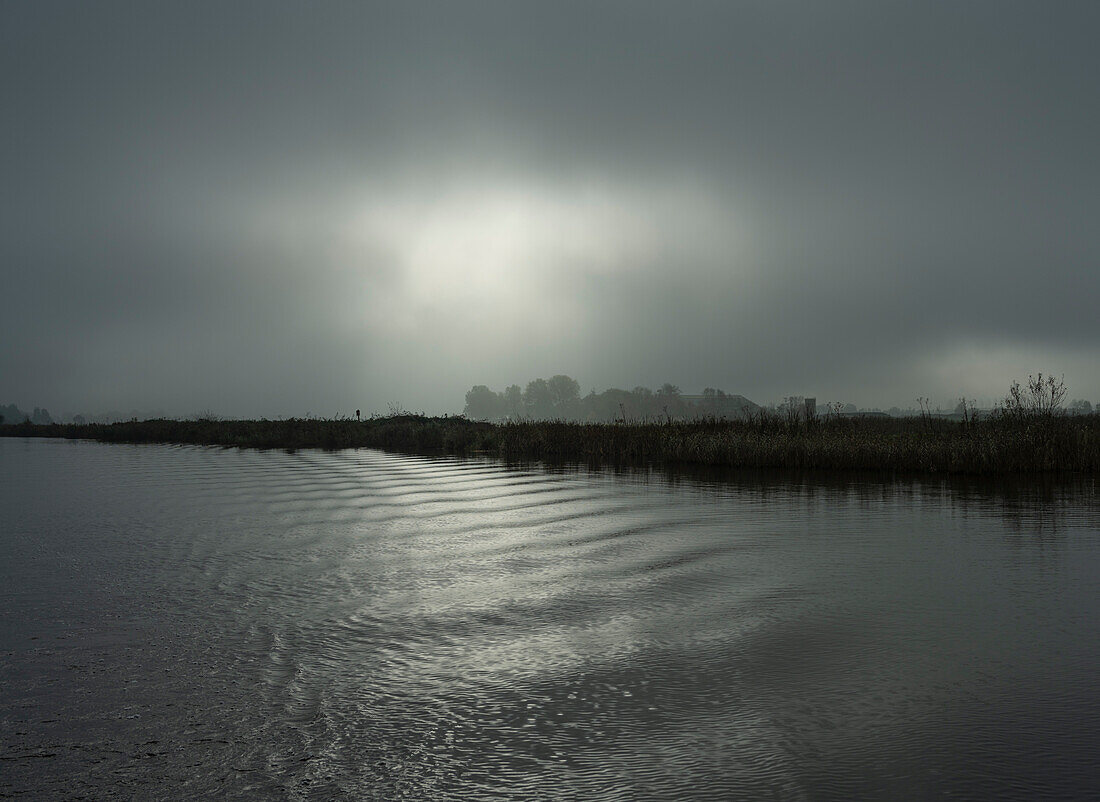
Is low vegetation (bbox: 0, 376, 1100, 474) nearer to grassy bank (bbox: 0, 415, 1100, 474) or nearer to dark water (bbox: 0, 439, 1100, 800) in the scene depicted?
grassy bank (bbox: 0, 415, 1100, 474)

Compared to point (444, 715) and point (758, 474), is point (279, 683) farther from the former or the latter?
point (758, 474)

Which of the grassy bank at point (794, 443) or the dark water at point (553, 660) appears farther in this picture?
the grassy bank at point (794, 443)

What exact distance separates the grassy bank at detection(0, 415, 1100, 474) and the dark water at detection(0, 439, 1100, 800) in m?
9.37

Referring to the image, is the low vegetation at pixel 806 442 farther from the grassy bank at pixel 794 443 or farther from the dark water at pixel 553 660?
the dark water at pixel 553 660

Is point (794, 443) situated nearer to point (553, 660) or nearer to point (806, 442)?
point (806, 442)

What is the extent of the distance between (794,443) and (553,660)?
62.1 feet

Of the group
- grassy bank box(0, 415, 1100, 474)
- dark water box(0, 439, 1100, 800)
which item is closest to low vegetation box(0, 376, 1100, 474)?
grassy bank box(0, 415, 1100, 474)

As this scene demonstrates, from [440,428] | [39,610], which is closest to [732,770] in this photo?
[39,610]

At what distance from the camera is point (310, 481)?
18.5 metres

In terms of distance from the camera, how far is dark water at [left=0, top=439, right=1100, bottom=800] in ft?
11.5

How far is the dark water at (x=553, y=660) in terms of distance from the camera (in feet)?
11.5

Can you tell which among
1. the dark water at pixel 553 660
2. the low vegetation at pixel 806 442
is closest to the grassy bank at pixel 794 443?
the low vegetation at pixel 806 442

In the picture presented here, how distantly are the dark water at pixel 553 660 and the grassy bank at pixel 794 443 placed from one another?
937 cm

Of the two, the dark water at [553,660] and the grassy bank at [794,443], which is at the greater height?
the grassy bank at [794,443]
